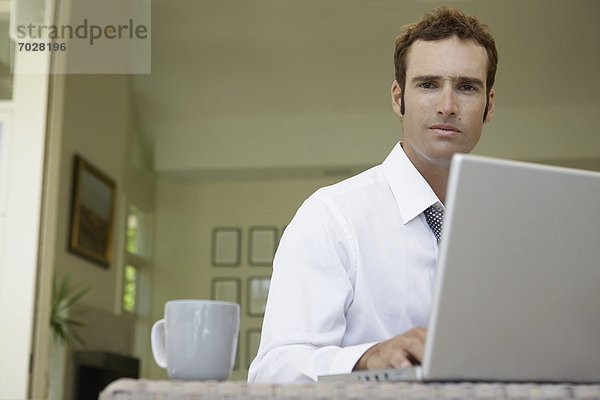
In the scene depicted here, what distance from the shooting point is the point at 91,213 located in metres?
6.00

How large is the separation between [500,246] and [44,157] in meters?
2.43

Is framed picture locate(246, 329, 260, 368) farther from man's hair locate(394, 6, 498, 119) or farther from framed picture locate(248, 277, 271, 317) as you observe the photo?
man's hair locate(394, 6, 498, 119)

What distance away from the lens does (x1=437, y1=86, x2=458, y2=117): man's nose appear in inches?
50.0

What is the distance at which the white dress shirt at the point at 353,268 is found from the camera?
1009 millimetres

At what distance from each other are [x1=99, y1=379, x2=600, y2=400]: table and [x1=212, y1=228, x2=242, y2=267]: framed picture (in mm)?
7544

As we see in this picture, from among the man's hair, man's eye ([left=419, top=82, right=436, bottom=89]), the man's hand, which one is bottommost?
the man's hand

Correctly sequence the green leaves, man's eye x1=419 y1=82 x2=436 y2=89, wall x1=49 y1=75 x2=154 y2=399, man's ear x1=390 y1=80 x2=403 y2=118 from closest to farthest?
man's eye x1=419 y1=82 x2=436 y2=89 → man's ear x1=390 y1=80 x2=403 y2=118 → the green leaves → wall x1=49 y1=75 x2=154 y2=399

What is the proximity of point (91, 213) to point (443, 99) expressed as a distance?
5008 millimetres

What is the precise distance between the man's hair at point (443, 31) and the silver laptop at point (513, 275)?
2.30ft

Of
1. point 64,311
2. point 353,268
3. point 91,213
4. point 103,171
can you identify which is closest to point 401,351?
point 353,268

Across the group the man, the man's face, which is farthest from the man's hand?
the man's face

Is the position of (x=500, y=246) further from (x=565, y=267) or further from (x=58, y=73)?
(x=58, y=73)

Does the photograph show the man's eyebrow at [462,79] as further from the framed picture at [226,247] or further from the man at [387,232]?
the framed picture at [226,247]

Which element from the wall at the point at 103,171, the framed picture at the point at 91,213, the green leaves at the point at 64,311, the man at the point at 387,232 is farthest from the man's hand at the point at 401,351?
the framed picture at the point at 91,213
